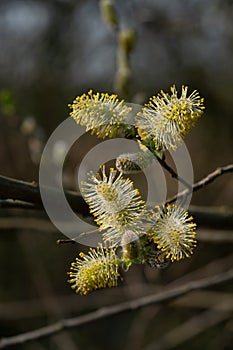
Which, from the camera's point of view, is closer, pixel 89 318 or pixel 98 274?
pixel 98 274

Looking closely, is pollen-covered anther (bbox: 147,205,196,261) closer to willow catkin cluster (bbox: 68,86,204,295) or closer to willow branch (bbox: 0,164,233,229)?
willow catkin cluster (bbox: 68,86,204,295)

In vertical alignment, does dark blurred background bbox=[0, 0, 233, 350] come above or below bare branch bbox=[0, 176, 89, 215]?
above

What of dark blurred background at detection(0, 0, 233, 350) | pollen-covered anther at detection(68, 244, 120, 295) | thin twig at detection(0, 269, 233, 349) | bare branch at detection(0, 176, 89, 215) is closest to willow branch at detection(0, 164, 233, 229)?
bare branch at detection(0, 176, 89, 215)

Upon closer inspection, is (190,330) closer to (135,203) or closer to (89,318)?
(89,318)

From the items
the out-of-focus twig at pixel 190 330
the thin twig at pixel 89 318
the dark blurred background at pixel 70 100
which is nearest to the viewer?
the thin twig at pixel 89 318

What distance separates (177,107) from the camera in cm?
116

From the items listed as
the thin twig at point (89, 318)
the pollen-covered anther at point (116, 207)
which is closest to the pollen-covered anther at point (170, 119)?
the pollen-covered anther at point (116, 207)

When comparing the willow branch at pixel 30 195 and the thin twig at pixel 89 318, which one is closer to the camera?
the willow branch at pixel 30 195

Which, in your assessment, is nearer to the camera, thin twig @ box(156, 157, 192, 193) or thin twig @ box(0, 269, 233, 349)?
thin twig @ box(156, 157, 192, 193)

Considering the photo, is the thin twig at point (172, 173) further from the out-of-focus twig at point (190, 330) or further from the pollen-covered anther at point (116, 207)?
the out-of-focus twig at point (190, 330)

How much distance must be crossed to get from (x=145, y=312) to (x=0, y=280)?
239 centimetres

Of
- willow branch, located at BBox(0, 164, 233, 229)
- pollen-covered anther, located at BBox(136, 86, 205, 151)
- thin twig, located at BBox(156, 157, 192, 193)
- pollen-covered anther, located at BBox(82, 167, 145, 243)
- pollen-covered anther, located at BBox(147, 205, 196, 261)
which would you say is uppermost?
willow branch, located at BBox(0, 164, 233, 229)

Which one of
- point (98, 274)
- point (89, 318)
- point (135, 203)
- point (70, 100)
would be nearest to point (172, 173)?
point (135, 203)

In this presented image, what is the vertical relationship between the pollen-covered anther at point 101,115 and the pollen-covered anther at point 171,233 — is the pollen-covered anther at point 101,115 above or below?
above
